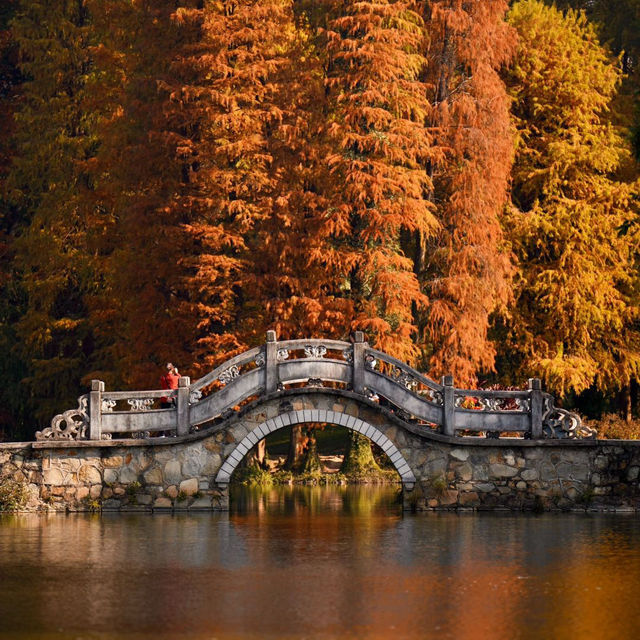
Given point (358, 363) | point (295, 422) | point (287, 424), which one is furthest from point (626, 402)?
point (287, 424)

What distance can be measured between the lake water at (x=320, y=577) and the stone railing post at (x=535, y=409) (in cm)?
196

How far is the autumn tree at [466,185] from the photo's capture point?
36594 millimetres

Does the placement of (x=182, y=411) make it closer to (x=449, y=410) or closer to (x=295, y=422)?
(x=295, y=422)

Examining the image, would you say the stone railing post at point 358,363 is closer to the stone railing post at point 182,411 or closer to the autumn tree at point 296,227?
the stone railing post at point 182,411

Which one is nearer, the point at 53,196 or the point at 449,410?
the point at 449,410

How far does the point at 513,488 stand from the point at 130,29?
728 inches

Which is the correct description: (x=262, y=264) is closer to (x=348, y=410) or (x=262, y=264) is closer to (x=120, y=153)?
(x=120, y=153)

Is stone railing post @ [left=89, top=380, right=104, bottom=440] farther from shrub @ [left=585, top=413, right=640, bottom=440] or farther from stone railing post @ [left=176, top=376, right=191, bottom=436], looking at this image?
shrub @ [left=585, top=413, right=640, bottom=440]

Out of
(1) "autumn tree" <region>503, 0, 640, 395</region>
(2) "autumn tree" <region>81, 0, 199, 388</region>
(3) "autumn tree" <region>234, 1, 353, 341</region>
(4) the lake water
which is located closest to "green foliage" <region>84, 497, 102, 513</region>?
(4) the lake water

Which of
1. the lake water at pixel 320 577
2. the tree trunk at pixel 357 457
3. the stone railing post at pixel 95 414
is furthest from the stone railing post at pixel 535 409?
the tree trunk at pixel 357 457

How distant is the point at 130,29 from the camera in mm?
40750

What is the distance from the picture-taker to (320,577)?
59.3 ft

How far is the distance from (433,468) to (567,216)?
13.4 meters

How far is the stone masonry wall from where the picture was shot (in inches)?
1126
